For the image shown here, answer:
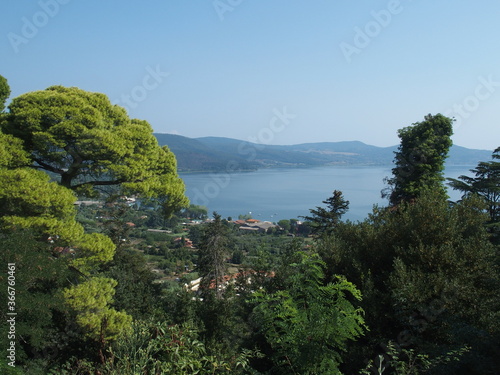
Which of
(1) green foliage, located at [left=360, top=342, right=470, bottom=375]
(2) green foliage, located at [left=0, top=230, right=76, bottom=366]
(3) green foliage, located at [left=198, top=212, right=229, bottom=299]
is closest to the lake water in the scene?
(3) green foliage, located at [left=198, top=212, right=229, bottom=299]

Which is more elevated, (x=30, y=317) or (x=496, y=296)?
(x=496, y=296)

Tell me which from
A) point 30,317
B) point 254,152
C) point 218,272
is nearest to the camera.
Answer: point 30,317

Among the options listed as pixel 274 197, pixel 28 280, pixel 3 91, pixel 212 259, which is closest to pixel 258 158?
pixel 274 197

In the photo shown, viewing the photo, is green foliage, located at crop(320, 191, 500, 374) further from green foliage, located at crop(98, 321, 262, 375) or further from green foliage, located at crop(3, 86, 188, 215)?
green foliage, located at crop(3, 86, 188, 215)

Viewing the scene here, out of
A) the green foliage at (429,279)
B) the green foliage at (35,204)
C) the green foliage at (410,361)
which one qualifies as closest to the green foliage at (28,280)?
the green foliage at (35,204)

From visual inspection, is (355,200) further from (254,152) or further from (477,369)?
(254,152)

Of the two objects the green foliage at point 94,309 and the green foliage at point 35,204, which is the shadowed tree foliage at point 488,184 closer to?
the green foliage at point 94,309

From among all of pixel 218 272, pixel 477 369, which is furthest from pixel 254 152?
pixel 477 369
